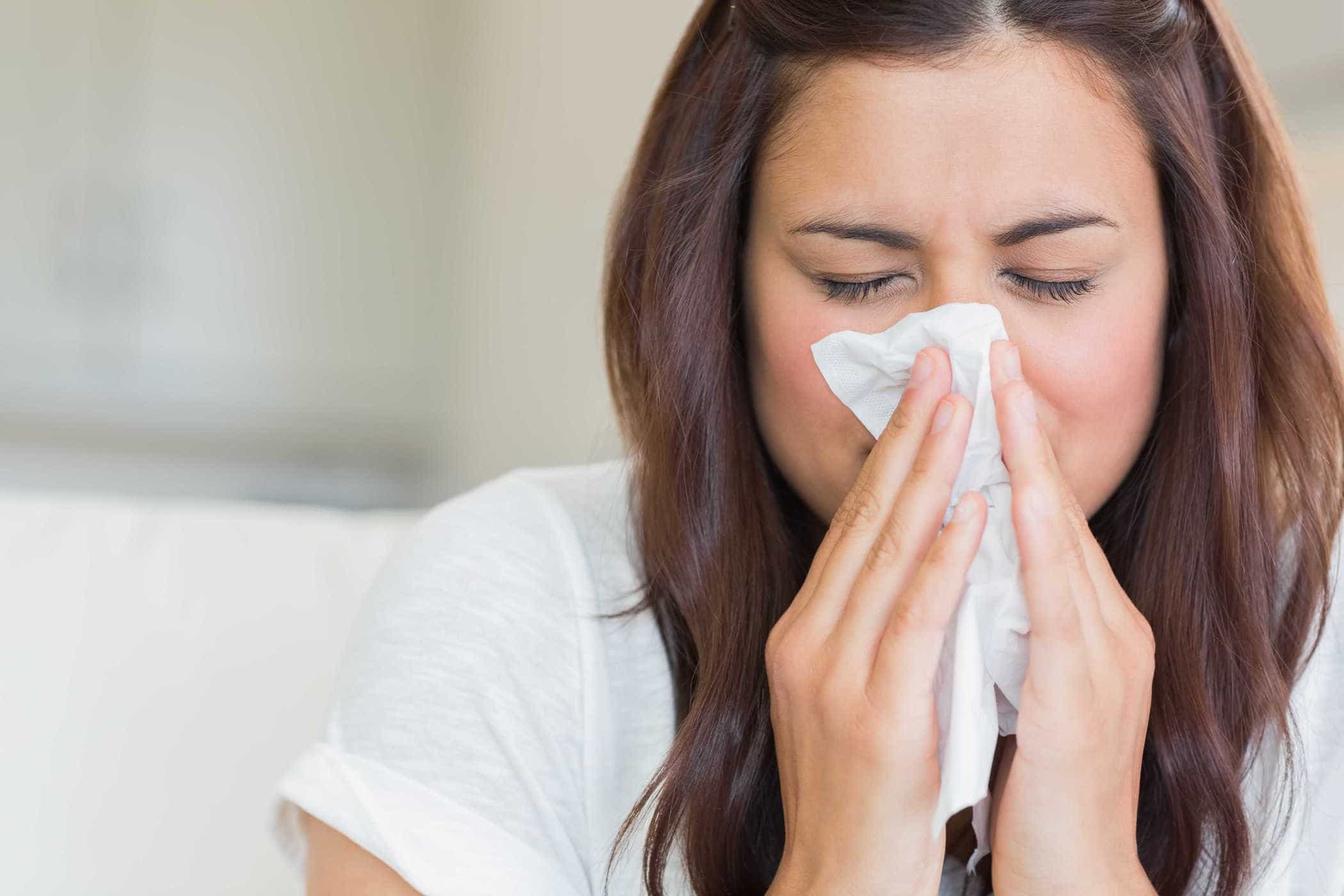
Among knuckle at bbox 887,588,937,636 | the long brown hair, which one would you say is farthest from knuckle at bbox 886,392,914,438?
the long brown hair

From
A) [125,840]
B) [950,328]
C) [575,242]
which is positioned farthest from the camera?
[575,242]

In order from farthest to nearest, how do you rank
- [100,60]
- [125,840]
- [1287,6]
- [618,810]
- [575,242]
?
[100,60], [575,242], [1287,6], [125,840], [618,810]

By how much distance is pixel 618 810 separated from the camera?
3.20 feet

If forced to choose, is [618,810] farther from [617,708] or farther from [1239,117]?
[1239,117]

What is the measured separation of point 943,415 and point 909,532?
3.0 inches

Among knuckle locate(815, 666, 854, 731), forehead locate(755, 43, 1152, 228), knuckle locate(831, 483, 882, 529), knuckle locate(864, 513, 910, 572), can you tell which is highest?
forehead locate(755, 43, 1152, 228)

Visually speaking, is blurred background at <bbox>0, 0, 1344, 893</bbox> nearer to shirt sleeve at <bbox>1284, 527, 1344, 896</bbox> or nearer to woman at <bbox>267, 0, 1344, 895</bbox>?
woman at <bbox>267, 0, 1344, 895</bbox>

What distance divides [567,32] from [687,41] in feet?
6.67

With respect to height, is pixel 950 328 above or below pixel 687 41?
below

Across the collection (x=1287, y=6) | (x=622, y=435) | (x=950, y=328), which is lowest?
(x=622, y=435)

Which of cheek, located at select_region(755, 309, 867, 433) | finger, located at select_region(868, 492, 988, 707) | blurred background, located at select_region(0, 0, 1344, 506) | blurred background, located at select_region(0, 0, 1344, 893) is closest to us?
finger, located at select_region(868, 492, 988, 707)

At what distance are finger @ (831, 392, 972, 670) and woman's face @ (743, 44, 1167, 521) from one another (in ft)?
0.34

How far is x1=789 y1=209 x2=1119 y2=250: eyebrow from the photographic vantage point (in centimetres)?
82

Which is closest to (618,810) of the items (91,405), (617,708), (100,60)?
(617,708)
